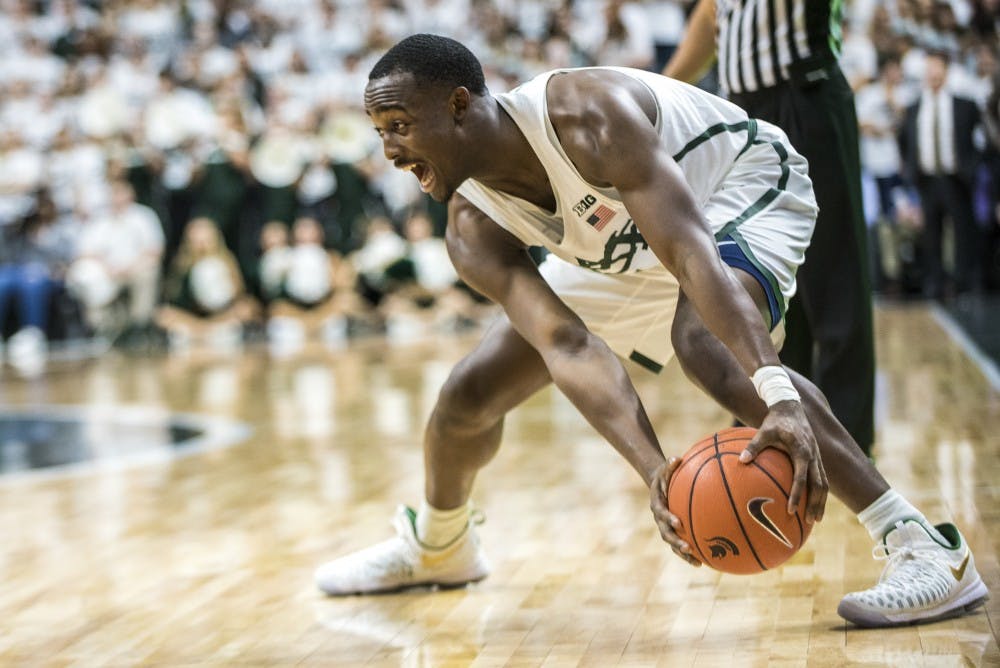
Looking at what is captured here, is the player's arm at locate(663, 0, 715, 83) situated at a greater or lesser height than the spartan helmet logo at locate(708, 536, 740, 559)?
greater

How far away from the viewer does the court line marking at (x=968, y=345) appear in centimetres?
733

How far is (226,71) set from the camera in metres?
15.0

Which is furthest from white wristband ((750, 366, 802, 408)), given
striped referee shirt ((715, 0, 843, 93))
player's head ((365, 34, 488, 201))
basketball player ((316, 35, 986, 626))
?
striped referee shirt ((715, 0, 843, 93))

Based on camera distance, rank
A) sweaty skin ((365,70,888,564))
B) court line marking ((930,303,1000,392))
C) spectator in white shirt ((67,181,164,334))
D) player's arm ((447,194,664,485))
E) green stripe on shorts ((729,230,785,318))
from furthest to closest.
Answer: spectator in white shirt ((67,181,164,334))
court line marking ((930,303,1000,392))
green stripe on shorts ((729,230,785,318))
player's arm ((447,194,664,485))
sweaty skin ((365,70,888,564))

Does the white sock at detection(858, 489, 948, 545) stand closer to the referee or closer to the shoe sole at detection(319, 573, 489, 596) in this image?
the referee

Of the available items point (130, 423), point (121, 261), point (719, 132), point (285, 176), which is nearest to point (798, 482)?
point (719, 132)

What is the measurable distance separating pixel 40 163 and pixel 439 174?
41.8 feet

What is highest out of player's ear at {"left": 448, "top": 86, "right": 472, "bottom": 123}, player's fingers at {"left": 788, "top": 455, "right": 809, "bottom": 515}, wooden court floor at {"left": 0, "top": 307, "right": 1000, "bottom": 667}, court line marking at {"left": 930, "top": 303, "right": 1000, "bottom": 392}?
player's ear at {"left": 448, "top": 86, "right": 472, "bottom": 123}

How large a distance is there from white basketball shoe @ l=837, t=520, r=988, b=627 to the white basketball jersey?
852 millimetres

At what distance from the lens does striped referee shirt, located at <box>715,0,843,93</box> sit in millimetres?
4125

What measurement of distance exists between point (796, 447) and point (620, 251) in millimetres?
797

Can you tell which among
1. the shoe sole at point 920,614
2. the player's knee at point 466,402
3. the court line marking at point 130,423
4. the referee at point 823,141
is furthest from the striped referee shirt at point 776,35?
the court line marking at point 130,423

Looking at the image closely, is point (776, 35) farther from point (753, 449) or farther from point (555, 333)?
point (753, 449)

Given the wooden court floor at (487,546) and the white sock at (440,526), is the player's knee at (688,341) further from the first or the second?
the white sock at (440,526)
